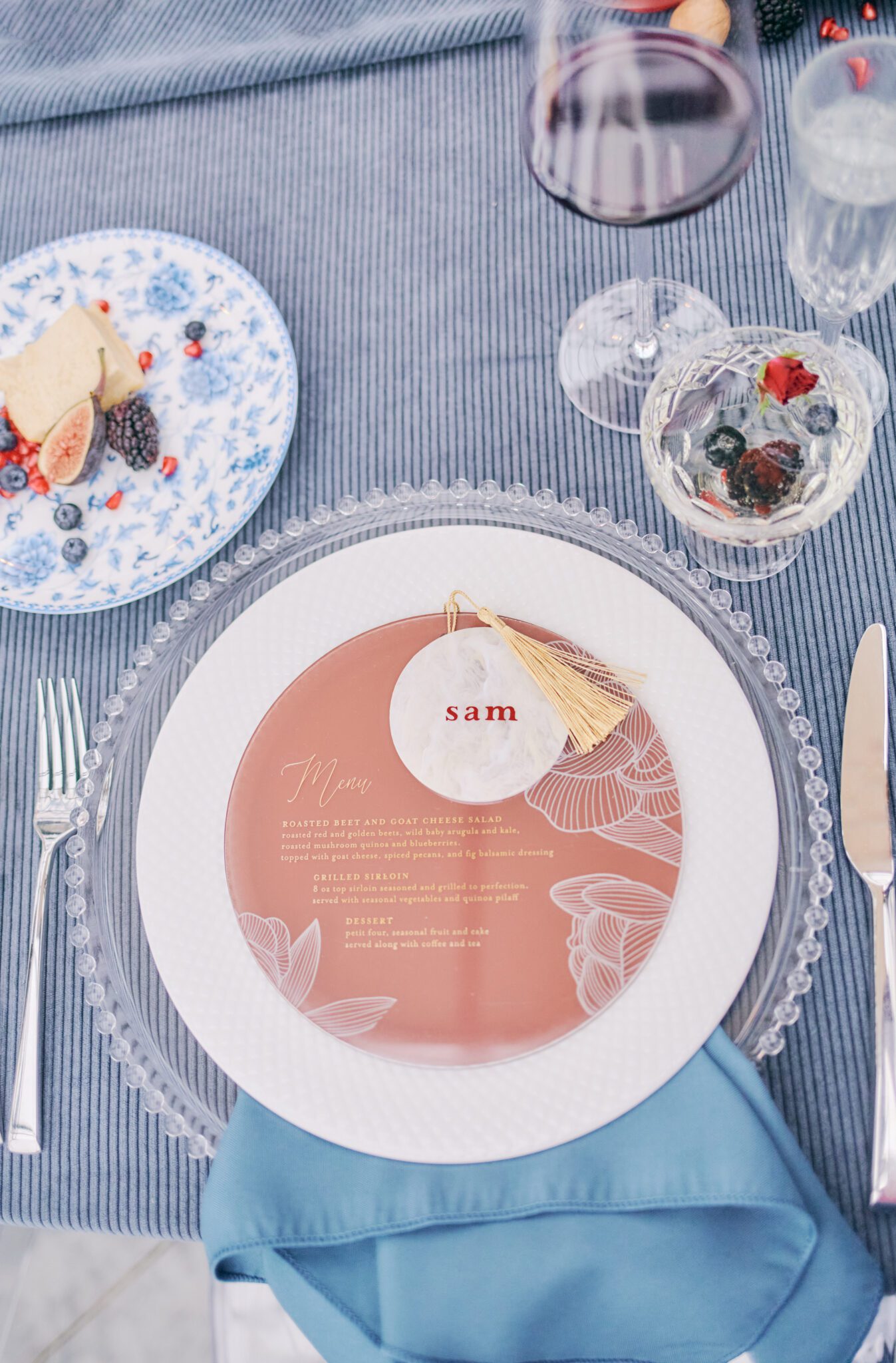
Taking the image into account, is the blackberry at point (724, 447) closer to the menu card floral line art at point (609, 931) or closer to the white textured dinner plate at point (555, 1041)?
the white textured dinner plate at point (555, 1041)

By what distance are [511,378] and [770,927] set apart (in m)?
0.50

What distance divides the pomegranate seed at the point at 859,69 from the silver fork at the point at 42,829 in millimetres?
714

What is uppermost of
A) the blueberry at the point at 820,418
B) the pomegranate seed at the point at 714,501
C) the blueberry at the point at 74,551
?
the blueberry at the point at 820,418

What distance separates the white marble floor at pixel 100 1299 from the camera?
138 cm

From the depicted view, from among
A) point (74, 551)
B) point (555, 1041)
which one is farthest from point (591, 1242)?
point (74, 551)

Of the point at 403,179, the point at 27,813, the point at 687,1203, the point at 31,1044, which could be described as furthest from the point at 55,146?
the point at 687,1203

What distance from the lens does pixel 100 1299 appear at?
139 cm

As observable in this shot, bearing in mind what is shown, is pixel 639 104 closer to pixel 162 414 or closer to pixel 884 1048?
pixel 162 414

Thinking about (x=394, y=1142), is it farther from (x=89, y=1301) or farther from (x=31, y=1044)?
(x=89, y=1301)

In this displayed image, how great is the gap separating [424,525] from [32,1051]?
492 millimetres

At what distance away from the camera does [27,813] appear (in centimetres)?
73

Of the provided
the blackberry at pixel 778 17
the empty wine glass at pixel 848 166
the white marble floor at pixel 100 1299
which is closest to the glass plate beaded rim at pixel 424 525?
the empty wine glass at pixel 848 166

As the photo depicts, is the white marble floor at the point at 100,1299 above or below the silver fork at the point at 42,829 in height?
below

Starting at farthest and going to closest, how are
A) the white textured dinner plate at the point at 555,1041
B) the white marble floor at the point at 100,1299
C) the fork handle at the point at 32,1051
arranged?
the white marble floor at the point at 100,1299 < the fork handle at the point at 32,1051 < the white textured dinner plate at the point at 555,1041
